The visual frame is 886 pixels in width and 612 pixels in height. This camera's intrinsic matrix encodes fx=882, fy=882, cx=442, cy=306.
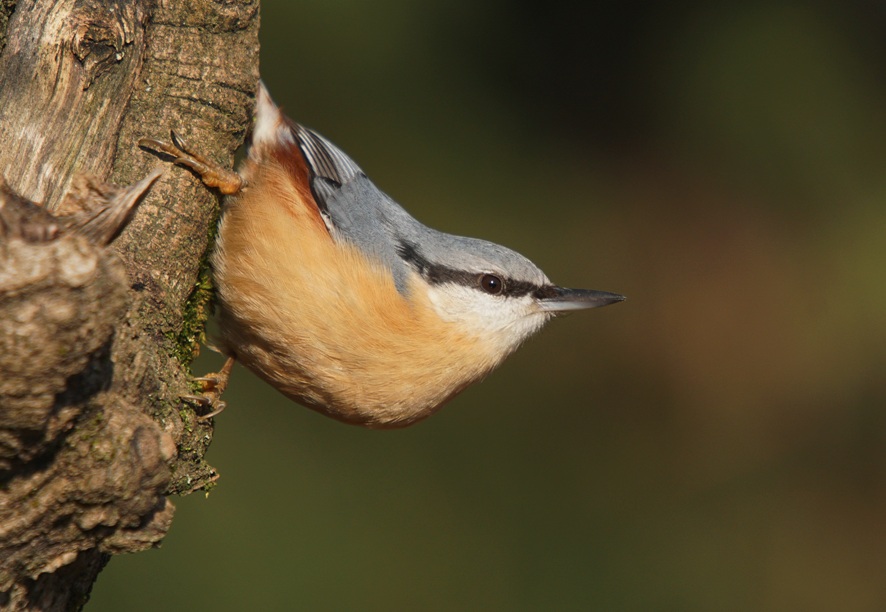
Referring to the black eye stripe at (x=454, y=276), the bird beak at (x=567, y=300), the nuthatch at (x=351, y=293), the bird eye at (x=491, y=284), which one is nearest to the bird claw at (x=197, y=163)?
the nuthatch at (x=351, y=293)

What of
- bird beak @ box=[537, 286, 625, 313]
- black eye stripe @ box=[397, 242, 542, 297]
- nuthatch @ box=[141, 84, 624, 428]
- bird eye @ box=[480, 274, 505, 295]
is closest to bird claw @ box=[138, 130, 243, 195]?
nuthatch @ box=[141, 84, 624, 428]

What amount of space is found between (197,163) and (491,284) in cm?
91

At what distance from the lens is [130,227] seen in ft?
6.52

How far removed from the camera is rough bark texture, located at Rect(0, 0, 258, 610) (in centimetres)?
137

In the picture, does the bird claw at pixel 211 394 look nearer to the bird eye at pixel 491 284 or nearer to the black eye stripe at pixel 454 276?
the black eye stripe at pixel 454 276

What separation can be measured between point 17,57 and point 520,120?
346cm

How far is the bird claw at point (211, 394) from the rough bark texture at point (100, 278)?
0.13ft

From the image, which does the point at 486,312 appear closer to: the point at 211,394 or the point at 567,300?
the point at 567,300

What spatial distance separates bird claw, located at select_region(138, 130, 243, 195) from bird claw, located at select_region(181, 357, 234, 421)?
0.49 meters

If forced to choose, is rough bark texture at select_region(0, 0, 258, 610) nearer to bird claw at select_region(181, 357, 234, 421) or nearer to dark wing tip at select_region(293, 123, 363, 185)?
bird claw at select_region(181, 357, 234, 421)

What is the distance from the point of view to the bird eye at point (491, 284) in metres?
2.56

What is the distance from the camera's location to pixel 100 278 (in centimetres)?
137

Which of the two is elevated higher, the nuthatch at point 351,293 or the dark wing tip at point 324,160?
the dark wing tip at point 324,160

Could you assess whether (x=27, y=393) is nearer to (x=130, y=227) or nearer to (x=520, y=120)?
(x=130, y=227)
